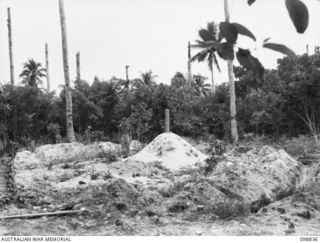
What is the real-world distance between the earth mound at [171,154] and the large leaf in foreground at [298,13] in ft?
28.0

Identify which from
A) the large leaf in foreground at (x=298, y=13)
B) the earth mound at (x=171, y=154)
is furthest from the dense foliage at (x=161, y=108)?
the large leaf in foreground at (x=298, y=13)

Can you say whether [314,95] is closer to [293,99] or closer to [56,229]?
[293,99]

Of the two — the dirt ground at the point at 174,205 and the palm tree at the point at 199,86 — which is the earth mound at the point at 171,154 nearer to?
the dirt ground at the point at 174,205

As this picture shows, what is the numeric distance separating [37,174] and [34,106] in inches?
253

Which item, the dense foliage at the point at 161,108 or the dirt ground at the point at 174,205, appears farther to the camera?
the dense foliage at the point at 161,108

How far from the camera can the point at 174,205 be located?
5059 mm

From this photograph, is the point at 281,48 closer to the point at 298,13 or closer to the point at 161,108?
the point at 298,13

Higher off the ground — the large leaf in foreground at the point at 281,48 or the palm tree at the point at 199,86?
the palm tree at the point at 199,86

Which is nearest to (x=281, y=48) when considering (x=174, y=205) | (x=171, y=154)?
(x=174, y=205)

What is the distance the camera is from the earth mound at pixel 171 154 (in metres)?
9.70

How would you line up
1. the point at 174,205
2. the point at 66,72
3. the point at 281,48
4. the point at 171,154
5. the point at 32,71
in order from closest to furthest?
the point at 281,48
the point at 174,205
the point at 171,154
the point at 66,72
the point at 32,71

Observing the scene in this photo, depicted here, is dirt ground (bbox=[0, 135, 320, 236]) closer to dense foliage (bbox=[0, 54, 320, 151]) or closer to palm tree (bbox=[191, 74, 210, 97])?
dense foliage (bbox=[0, 54, 320, 151])

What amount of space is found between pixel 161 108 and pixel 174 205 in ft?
24.8

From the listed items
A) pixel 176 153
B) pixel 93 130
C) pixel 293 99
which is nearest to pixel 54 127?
pixel 93 130
